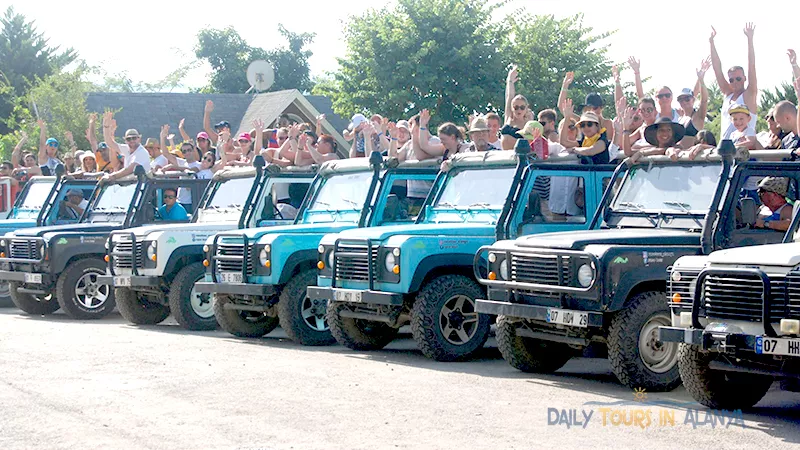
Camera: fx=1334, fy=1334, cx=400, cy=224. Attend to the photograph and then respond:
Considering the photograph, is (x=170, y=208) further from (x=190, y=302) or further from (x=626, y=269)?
(x=626, y=269)

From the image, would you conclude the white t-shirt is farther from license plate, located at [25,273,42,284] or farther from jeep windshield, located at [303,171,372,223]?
jeep windshield, located at [303,171,372,223]

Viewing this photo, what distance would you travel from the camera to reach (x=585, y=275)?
10.2 meters

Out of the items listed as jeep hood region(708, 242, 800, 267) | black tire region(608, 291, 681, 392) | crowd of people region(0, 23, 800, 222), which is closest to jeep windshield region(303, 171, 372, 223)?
crowd of people region(0, 23, 800, 222)

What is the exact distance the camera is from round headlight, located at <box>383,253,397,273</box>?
12137 millimetres

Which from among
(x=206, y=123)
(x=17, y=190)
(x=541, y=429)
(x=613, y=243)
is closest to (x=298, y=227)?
(x=613, y=243)

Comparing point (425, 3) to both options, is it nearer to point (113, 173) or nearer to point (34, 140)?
Answer: point (34, 140)

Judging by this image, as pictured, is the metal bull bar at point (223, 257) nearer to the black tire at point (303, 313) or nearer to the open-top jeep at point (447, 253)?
the black tire at point (303, 313)

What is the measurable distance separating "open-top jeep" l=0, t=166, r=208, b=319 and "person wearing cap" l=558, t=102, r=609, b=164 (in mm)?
6149

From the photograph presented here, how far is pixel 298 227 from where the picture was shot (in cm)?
1419

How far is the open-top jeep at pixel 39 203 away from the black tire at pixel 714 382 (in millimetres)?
11815

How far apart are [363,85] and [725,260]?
27.2 m

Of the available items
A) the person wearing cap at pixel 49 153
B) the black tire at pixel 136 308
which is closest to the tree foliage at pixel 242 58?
the person wearing cap at pixel 49 153

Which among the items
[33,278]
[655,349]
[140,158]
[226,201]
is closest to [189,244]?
[226,201]

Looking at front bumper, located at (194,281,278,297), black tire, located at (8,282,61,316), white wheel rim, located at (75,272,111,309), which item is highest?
front bumper, located at (194,281,278,297)
